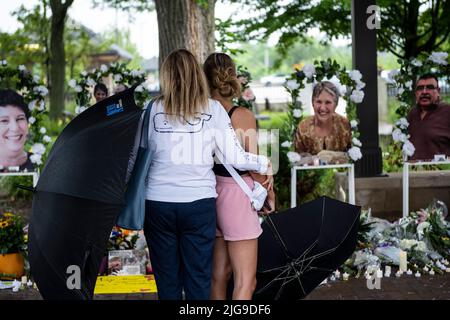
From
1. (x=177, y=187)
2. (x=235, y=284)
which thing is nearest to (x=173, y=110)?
(x=177, y=187)

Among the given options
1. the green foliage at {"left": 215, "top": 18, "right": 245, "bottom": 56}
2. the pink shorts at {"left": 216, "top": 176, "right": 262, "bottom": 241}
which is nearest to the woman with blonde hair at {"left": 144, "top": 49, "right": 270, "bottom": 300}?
the pink shorts at {"left": 216, "top": 176, "right": 262, "bottom": 241}

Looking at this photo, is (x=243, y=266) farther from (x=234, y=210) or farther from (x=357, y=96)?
(x=357, y=96)

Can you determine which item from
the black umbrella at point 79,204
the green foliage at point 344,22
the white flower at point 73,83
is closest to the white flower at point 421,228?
the black umbrella at point 79,204

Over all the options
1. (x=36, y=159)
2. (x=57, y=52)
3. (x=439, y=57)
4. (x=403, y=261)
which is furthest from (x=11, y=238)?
(x=57, y=52)

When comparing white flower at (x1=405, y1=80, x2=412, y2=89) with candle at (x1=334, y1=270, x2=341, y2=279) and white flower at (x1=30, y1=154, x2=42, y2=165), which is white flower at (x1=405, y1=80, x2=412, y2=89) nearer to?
candle at (x1=334, y1=270, x2=341, y2=279)

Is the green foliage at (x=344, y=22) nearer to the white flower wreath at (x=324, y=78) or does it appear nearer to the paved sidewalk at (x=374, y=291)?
the white flower wreath at (x=324, y=78)

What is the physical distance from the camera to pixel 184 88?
3678 mm

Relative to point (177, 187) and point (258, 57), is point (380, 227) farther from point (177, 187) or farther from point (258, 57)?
→ point (258, 57)

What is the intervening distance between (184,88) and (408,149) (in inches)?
186

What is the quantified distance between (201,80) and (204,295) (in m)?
1.22

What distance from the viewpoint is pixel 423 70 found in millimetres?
7707

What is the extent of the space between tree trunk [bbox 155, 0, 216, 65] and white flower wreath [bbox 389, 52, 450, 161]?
7.46 ft

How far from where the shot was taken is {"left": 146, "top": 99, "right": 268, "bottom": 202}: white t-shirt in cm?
371

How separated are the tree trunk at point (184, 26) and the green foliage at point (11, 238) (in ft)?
9.09
